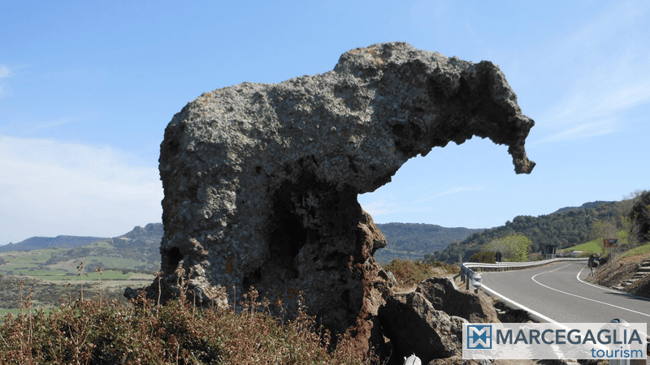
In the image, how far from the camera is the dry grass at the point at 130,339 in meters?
3.71

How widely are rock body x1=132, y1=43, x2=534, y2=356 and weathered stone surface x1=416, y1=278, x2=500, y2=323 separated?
5.17 ft

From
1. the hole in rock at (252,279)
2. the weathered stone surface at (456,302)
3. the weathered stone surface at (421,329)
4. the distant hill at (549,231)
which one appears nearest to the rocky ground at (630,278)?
the weathered stone surface at (456,302)

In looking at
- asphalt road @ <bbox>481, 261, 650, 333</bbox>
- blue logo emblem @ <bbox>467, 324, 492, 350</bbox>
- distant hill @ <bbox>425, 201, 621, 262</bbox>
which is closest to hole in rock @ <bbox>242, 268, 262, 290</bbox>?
blue logo emblem @ <bbox>467, 324, 492, 350</bbox>

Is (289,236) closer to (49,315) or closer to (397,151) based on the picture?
(397,151)

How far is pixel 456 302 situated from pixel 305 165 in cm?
469

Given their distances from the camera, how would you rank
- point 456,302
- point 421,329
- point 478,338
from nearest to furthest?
point 478,338
point 421,329
point 456,302

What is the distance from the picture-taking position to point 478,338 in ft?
22.8

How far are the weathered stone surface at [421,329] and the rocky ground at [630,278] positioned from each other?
1277 centimetres

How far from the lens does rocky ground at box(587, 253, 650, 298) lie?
52.1 ft

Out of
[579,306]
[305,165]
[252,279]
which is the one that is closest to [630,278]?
[579,306]

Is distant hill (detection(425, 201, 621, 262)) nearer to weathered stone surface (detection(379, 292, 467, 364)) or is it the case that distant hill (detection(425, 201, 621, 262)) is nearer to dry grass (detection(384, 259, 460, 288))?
dry grass (detection(384, 259, 460, 288))

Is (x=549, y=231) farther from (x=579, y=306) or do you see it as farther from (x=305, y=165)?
(x=305, y=165)

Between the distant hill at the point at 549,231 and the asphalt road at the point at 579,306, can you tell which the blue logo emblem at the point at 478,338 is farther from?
the distant hill at the point at 549,231

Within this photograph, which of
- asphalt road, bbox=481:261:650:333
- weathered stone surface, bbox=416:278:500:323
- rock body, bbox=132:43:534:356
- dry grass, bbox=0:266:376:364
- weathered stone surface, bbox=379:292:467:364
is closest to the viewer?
dry grass, bbox=0:266:376:364
